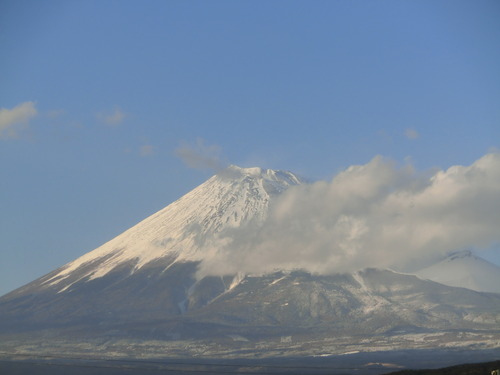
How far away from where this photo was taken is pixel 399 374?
13625cm

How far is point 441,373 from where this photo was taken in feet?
430

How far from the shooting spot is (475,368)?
13262 centimetres

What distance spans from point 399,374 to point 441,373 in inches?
311

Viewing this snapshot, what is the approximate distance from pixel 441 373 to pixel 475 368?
6.10 m

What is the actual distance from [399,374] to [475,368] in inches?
484
